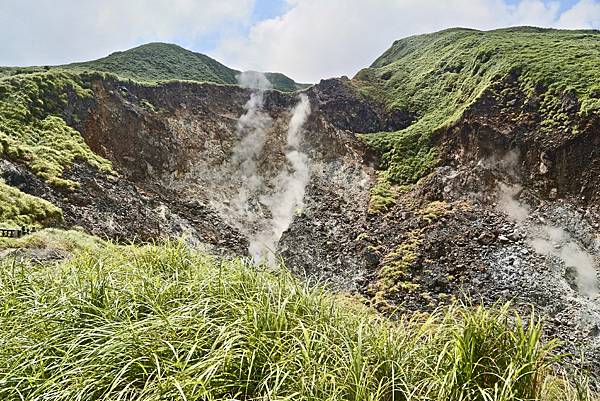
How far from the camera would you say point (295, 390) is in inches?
100

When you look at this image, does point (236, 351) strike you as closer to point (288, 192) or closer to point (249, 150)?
point (288, 192)

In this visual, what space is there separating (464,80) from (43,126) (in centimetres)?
2528

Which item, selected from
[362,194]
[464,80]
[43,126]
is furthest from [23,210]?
[464,80]

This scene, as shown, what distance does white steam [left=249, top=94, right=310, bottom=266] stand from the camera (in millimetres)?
21828

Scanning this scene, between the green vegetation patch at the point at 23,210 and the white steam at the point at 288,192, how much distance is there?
Answer: 345 inches

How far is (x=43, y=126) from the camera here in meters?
20.8

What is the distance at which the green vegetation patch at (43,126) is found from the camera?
17.5 m

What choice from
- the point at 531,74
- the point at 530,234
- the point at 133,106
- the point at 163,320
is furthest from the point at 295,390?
the point at 133,106

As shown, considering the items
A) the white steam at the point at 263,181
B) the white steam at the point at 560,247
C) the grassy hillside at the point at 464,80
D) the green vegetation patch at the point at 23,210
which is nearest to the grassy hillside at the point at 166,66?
the white steam at the point at 263,181

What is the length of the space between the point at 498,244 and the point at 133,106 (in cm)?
2191

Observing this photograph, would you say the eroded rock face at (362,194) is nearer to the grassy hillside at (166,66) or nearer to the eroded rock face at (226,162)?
the eroded rock face at (226,162)

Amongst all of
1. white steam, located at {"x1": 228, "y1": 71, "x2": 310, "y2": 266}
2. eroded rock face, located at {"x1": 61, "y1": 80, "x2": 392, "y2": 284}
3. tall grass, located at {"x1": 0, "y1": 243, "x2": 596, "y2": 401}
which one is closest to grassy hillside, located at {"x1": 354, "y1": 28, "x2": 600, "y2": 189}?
eroded rock face, located at {"x1": 61, "y1": 80, "x2": 392, "y2": 284}

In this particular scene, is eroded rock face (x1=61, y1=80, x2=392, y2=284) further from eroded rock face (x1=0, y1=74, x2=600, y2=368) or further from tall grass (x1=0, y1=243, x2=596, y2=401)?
tall grass (x1=0, y1=243, x2=596, y2=401)

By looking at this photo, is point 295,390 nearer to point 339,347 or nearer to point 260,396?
point 260,396
